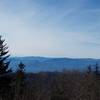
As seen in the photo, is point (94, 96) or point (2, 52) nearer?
point (94, 96)

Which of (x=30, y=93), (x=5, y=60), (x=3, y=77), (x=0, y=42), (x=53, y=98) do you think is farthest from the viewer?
(x=5, y=60)

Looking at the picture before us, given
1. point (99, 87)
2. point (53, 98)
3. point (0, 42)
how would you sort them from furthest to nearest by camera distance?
point (0, 42), point (99, 87), point (53, 98)

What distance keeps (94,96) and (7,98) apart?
291cm

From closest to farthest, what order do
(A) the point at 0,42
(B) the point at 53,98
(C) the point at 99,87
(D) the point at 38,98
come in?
(D) the point at 38,98 < (B) the point at 53,98 < (C) the point at 99,87 < (A) the point at 0,42

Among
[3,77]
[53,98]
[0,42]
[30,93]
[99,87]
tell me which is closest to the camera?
[30,93]

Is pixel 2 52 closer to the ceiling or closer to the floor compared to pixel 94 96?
closer to the ceiling

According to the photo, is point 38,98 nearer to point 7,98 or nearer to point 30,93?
point 30,93

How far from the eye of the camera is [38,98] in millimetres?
7129

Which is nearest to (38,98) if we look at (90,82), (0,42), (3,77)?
(90,82)

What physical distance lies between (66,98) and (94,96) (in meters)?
0.83

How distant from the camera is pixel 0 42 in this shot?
104ft

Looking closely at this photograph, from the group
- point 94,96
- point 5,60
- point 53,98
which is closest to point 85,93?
point 94,96

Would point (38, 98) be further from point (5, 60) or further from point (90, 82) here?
point (5, 60)

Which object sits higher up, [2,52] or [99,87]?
[2,52]
